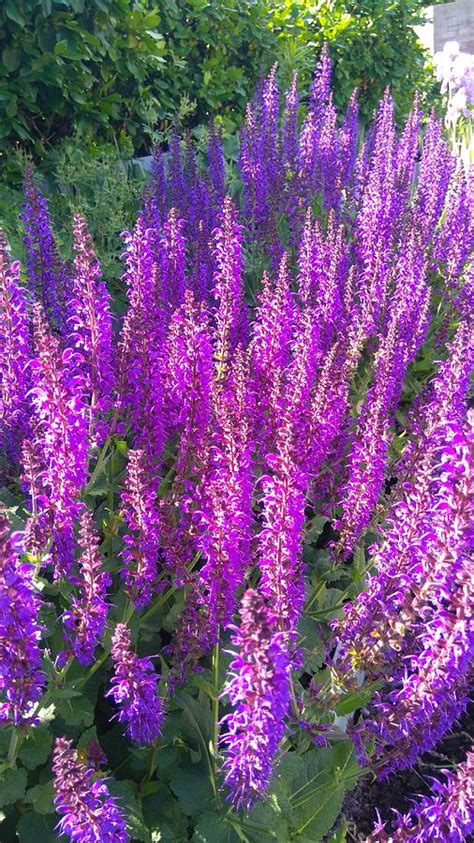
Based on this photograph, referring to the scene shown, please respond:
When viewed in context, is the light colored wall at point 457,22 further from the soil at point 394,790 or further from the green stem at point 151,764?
the green stem at point 151,764

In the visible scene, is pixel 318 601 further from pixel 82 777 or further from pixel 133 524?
pixel 82 777

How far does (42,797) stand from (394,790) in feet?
5.24

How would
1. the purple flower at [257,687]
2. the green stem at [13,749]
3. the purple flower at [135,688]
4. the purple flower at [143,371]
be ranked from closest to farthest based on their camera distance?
the purple flower at [257,687], the purple flower at [135,688], the green stem at [13,749], the purple flower at [143,371]

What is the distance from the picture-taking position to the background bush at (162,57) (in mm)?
5293

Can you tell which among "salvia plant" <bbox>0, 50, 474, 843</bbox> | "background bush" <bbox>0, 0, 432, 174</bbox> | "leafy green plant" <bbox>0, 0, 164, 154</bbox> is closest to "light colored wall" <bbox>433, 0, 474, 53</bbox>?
"background bush" <bbox>0, 0, 432, 174</bbox>

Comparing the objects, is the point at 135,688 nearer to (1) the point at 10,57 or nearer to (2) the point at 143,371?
(2) the point at 143,371

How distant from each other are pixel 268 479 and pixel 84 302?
0.97m

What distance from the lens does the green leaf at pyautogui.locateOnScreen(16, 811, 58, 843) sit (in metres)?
2.00

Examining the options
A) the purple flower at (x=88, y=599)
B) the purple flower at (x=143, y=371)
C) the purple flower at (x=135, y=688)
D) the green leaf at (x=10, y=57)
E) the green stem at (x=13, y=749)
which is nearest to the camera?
the purple flower at (x=135, y=688)

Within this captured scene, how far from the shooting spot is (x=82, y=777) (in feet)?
4.35

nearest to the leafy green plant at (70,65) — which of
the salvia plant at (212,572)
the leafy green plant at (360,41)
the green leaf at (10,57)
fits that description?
the green leaf at (10,57)

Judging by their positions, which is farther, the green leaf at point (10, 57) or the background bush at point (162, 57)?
the background bush at point (162, 57)

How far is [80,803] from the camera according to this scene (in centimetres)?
135

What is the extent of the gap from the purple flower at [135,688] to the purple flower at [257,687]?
0.28m
